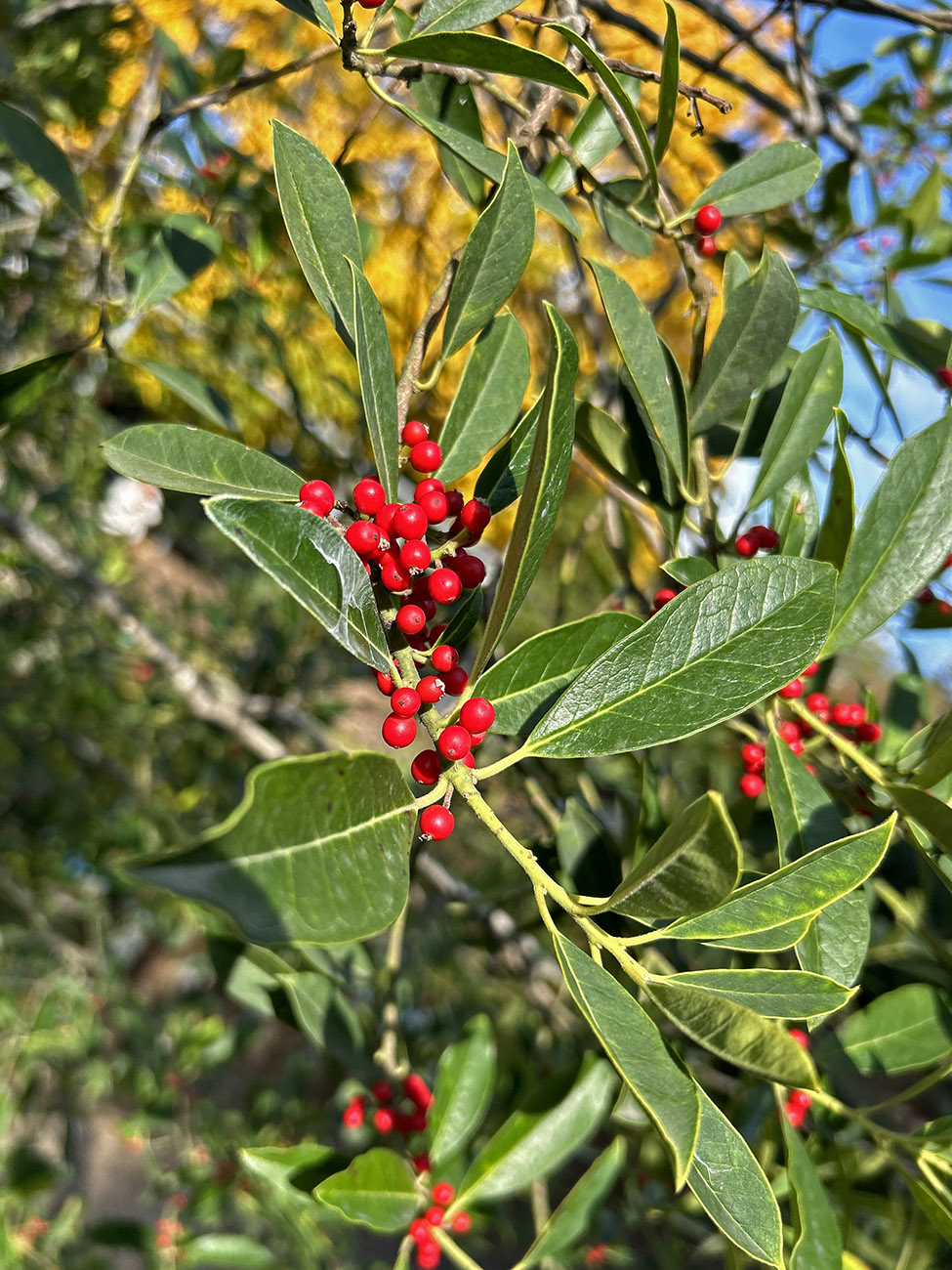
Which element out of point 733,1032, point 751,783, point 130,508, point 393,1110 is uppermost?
point 733,1032

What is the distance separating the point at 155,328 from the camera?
12.5 ft

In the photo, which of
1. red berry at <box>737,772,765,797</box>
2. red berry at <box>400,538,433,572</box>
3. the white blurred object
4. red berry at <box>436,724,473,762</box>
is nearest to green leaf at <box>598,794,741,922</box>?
red berry at <box>436,724,473,762</box>

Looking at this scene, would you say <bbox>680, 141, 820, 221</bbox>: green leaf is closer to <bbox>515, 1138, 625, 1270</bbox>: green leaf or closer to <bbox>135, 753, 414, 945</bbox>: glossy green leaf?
<bbox>135, 753, 414, 945</bbox>: glossy green leaf

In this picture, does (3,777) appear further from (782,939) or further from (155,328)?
(782,939)

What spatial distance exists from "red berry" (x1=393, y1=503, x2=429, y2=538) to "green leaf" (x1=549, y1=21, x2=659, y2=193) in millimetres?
350

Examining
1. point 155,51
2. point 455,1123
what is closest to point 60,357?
point 455,1123

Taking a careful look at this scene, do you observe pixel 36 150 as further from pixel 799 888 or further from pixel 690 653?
pixel 799 888

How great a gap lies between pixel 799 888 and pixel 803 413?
458 mm

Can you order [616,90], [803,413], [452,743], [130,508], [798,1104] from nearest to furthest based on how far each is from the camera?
1. [452,743]
2. [616,90]
3. [803,413]
4. [798,1104]
5. [130,508]

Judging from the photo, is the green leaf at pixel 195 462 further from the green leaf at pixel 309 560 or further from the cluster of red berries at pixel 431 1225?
the cluster of red berries at pixel 431 1225

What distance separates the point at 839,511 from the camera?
2.42 ft

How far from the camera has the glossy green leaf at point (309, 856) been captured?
406 millimetres

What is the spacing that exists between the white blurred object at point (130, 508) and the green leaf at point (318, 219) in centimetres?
370

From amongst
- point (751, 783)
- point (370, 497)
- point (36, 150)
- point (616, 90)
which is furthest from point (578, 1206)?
point (36, 150)
